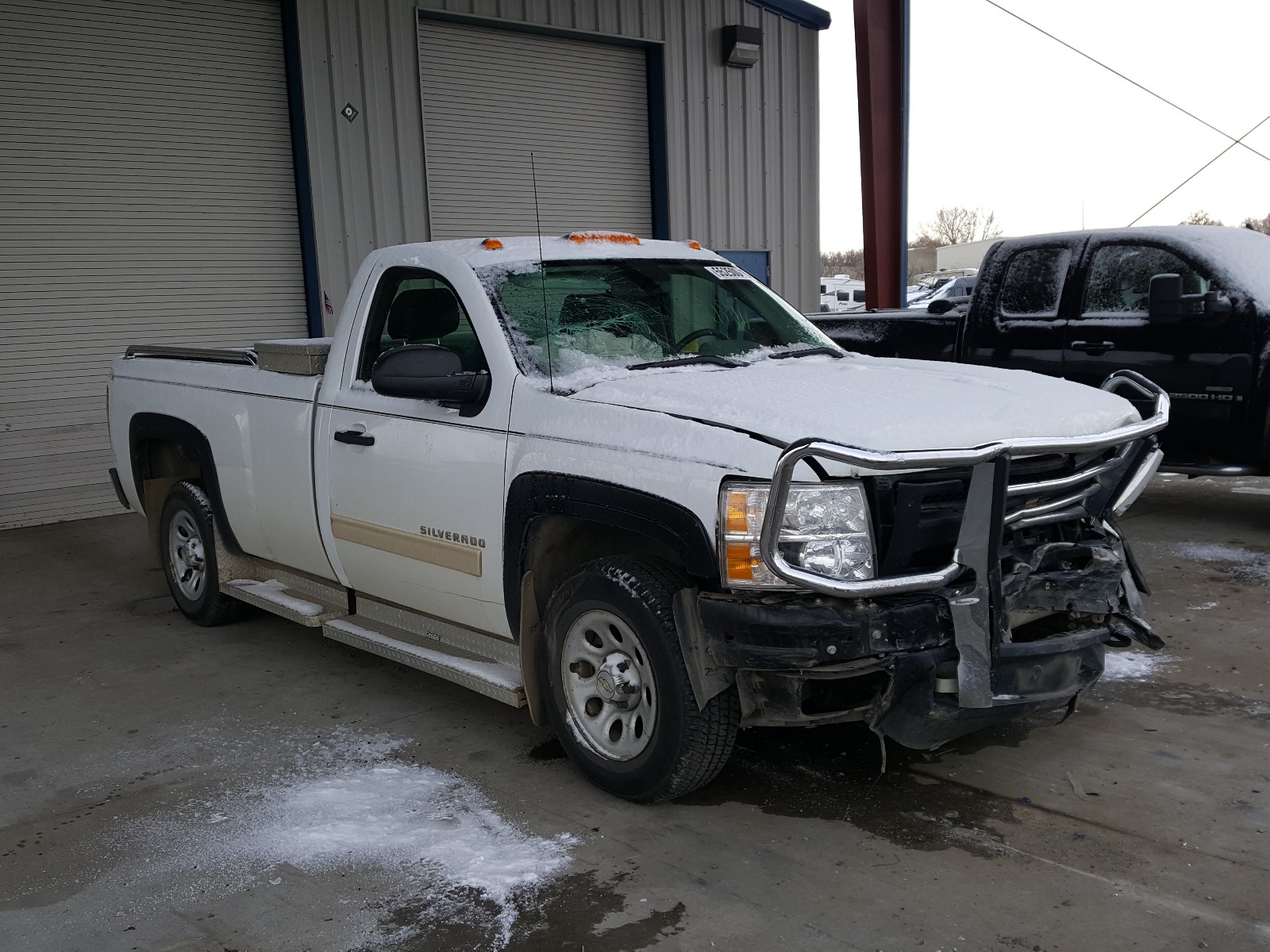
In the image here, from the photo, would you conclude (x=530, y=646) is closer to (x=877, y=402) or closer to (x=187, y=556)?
(x=877, y=402)

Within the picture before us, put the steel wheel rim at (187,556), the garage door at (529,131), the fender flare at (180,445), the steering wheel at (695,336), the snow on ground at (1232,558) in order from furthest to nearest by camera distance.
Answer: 1. the garage door at (529,131)
2. the snow on ground at (1232,558)
3. the steel wheel rim at (187,556)
4. the fender flare at (180,445)
5. the steering wheel at (695,336)

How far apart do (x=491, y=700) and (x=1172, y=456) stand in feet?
16.9

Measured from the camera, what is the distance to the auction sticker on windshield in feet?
17.3

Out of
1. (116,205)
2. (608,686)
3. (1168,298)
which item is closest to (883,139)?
(1168,298)

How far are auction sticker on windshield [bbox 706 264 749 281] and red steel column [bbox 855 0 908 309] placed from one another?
319 inches

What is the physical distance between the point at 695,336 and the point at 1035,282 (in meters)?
4.62

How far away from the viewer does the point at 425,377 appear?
13.9 feet

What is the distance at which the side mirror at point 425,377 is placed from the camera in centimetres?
425

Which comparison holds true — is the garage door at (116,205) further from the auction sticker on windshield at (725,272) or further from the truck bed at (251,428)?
the auction sticker on windshield at (725,272)

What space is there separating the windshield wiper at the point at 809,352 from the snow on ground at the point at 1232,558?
3209mm

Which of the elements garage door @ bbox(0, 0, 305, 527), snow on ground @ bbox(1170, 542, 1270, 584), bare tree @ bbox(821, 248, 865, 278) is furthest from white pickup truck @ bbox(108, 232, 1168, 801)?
bare tree @ bbox(821, 248, 865, 278)

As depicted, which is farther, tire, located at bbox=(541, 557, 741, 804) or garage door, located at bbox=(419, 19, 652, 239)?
garage door, located at bbox=(419, 19, 652, 239)

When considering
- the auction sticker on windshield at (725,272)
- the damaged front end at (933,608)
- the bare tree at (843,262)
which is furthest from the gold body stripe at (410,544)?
the bare tree at (843,262)

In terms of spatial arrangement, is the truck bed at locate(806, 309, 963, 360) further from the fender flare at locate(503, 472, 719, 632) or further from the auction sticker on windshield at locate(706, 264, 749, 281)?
the fender flare at locate(503, 472, 719, 632)
